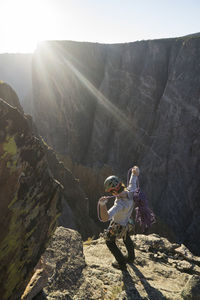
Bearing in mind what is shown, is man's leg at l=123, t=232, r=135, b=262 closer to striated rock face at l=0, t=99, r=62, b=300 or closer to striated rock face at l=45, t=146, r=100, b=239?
striated rock face at l=0, t=99, r=62, b=300

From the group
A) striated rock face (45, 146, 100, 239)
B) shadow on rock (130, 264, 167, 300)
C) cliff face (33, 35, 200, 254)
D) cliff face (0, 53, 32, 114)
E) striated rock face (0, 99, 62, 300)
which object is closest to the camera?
striated rock face (0, 99, 62, 300)

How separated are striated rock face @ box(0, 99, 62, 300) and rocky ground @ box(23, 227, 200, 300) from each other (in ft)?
1.78

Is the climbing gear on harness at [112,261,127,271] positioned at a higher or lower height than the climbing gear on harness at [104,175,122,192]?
lower

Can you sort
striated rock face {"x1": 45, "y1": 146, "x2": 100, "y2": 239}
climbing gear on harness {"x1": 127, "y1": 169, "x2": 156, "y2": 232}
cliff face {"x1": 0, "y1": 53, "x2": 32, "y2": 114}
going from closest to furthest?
1. climbing gear on harness {"x1": 127, "y1": 169, "x2": 156, "y2": 232}
2. striated rock face {"x1": 45, "y1": 146, "x2": 100, "y2": 239}
3. cliff face {"x1": 0, "y1": 53, "x2": 32, "y2": 114}

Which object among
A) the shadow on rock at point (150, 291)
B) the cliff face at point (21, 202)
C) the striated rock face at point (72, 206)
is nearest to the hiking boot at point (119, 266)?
Answer: the shadow on rock at point (150, 291)

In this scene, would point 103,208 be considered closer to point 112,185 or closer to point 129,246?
point 112,185

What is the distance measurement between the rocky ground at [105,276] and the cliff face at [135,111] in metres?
16.0

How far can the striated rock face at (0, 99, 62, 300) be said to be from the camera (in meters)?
2.01

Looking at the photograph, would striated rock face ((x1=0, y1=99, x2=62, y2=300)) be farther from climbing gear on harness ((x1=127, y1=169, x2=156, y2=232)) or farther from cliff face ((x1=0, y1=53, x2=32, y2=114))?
cliff face ((x1=0, y1=53, x2=32, y2=114))

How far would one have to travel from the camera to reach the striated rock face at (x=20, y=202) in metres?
2.01

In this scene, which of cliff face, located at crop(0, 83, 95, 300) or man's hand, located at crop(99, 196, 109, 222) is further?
man's hand, located at crop(99, 196, 109, 222)

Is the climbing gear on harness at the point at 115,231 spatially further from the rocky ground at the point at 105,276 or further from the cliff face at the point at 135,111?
the cliff face at the point at 135,111

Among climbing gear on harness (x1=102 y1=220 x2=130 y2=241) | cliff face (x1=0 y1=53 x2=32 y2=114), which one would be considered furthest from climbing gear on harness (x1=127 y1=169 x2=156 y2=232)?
cliff face (x1=0 y1=53 x2=32 y2=114)

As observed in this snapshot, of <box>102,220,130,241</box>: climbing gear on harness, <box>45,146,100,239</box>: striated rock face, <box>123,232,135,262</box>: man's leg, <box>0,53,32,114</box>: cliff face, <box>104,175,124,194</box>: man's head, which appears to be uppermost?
<box>0,53,32,114</box>: cliff face
